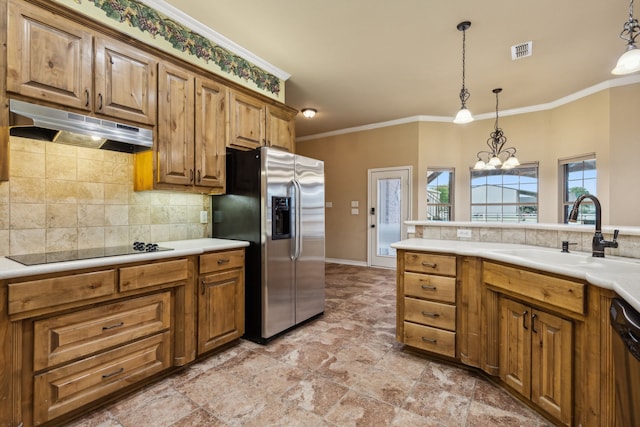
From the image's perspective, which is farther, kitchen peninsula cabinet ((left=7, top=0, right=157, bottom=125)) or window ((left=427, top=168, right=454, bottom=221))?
window ((left=427, top=168, right=454, bottom=221))

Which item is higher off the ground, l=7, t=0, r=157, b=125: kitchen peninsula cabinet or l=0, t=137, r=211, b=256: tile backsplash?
l=7, t=0, r=157, b=125: kitchen peninsula cabinet

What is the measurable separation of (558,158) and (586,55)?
5.93 feet

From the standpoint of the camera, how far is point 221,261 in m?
2.42

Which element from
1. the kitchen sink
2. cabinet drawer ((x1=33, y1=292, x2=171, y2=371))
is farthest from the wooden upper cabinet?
the kitchen sink

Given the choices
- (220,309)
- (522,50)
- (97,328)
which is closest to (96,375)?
(97,328)

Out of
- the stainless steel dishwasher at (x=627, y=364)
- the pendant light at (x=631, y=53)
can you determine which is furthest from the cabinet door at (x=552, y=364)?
the pendant light at (x=631, y=53)

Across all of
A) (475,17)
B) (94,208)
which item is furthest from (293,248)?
(475,17)

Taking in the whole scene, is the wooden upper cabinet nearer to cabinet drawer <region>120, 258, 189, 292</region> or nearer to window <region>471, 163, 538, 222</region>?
cabinet drawer <region>120, 258, 189, 292</region>

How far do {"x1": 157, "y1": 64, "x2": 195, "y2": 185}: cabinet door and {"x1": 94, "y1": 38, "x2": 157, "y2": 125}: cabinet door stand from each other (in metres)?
0.08

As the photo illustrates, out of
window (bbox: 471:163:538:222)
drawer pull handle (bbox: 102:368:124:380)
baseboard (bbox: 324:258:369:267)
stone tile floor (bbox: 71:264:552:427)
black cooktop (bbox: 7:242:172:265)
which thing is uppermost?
window (bbox: 471:163:538:222)

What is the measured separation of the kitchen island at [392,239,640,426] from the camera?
1.34 meters

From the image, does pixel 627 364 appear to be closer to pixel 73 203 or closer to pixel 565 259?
pixel 565 259

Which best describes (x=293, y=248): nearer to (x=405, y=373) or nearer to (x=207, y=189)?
(x=207, y=189)

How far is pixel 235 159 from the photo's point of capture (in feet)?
9.13
